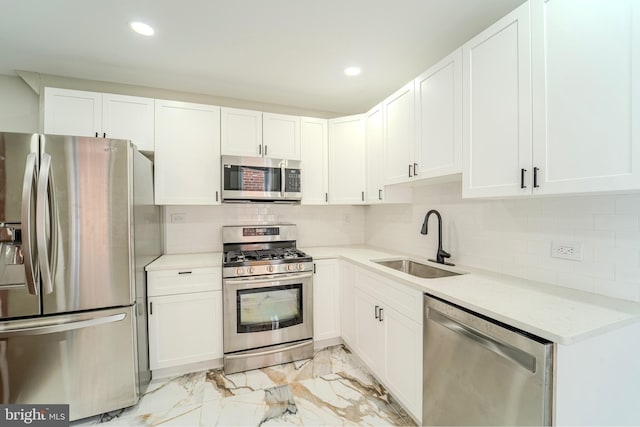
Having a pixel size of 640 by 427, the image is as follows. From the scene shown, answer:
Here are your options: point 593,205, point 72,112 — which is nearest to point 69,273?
point 72,112

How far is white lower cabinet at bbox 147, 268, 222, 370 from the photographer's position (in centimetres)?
209

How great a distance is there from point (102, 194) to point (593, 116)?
2.65 meters

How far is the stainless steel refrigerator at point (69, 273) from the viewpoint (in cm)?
153

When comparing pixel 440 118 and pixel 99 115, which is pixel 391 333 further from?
pixel 99 115

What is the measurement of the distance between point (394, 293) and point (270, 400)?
120 cm

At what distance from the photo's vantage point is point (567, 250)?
1.43 m

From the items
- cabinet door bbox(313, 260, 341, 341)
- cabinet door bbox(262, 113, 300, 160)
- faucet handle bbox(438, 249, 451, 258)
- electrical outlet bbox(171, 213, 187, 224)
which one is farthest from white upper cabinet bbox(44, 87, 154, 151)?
faucet handle bbox(438, 249, 451, 258)

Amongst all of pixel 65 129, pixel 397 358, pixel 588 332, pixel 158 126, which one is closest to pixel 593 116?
pixel 588 332

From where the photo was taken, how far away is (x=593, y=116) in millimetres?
1061

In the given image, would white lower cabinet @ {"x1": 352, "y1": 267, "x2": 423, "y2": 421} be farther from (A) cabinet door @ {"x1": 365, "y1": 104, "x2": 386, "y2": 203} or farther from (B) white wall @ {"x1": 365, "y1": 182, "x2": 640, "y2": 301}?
(A) cabinet door @ {"x1": 365, "y1": 104, "x2": 386, "y2": 203}

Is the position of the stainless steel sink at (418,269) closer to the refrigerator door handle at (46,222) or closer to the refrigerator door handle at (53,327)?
the refrigerator door handle at (53,327)

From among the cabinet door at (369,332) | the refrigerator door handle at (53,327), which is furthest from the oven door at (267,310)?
the refrigerator door handle at (53,327)

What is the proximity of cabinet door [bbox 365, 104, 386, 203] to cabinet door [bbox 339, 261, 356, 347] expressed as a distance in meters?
0.75

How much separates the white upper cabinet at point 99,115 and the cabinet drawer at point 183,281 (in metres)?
1.14
